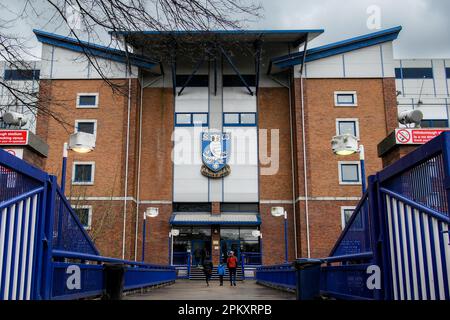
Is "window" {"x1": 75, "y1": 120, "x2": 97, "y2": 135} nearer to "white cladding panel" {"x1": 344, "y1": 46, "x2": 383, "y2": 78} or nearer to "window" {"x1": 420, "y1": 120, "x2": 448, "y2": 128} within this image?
"white cladding panel" {"x1": 344, "y1": 46, "x2": 383, "y2": 78}

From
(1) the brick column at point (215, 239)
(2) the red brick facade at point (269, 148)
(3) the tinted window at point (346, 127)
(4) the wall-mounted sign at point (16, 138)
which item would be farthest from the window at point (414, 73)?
(4) the wall-mounted sign at point (16, 138)

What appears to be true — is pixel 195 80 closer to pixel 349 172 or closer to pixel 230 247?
pixel 230 247

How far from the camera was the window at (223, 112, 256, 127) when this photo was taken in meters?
37.3

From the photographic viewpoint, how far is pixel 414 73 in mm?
53312

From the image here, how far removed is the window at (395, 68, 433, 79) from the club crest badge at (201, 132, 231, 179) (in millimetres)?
25074

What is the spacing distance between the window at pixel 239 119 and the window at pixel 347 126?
599 centimetres

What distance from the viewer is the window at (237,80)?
38156 mm

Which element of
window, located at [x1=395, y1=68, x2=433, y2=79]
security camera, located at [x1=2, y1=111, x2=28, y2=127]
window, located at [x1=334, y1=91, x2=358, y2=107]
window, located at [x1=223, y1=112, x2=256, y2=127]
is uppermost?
window, located at [x1=395, y1=68, x2=433, y2=79]

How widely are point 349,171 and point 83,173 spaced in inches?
712

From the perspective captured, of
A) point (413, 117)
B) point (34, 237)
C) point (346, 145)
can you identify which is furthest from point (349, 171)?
point (34, 237)

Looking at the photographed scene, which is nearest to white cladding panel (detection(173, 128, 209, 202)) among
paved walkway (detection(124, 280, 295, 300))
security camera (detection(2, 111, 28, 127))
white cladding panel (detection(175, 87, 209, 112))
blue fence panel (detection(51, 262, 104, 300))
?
white cladding panel (detection(175, 87, 209, 112))

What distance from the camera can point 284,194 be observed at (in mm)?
36375
